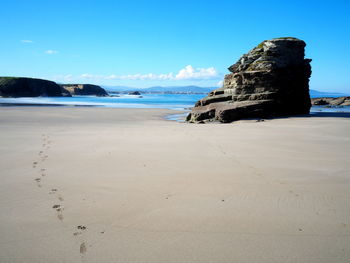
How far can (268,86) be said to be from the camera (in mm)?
22156

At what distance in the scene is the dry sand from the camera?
120 inches

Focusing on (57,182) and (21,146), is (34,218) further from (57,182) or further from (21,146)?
(21,146)

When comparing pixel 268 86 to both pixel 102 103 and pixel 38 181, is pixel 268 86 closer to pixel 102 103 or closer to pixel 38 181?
pixel 38 181

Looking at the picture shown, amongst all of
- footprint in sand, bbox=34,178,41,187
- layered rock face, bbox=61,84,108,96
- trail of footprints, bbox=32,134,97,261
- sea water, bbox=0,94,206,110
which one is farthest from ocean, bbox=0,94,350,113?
layered rock face, bbox=61,84,108,96

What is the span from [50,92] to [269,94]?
10501 cm

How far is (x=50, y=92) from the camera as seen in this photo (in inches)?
4250

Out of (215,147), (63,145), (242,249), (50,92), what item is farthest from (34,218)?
(50,92)

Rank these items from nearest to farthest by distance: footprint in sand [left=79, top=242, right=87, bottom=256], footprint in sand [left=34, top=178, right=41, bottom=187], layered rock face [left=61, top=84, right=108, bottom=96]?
1. footprint in sand [left=79, top=242, right=87, bottom=256]
2. footprint in sand [left=34, top=178, right=41, bottom=187]
3. layered rock face [left=61, top=84, right=108, bottom=96]

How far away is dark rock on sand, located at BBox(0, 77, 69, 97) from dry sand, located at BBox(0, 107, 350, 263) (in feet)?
324

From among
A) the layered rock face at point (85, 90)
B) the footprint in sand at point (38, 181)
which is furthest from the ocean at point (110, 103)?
the layered rock face at point (85, 90)

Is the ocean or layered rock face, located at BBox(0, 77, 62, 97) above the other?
layered rock face, located at BBox(0, 77, 62, 97)

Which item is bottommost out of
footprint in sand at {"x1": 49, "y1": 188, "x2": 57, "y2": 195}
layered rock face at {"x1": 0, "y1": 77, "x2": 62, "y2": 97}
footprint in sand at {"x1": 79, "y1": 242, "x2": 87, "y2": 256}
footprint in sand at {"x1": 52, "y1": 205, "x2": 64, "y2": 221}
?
footprint in sand at {"x1": 79, "y1": 242, "x2": 87, "y2": 256}

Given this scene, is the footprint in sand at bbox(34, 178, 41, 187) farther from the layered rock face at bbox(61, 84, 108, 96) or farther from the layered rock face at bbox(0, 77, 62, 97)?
the layered rock face at bbox(61, 84, 108, 96)

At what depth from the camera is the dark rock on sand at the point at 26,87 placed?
90.8 m
